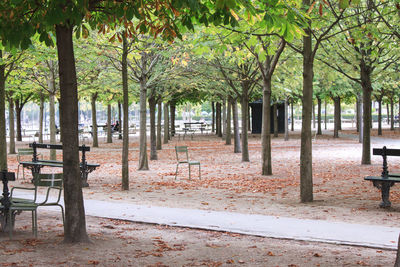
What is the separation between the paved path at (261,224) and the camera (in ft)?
23.5

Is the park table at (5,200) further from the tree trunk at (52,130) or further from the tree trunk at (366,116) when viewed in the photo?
the tree trunk at (366,116)

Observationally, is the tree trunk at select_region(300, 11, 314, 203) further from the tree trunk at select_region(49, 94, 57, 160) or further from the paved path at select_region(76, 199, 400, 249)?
the tree trunk at select_region(49, 94, 57, 160)

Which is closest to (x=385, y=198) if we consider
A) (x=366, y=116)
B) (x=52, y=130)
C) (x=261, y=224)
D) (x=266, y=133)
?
(x=261, y=224)

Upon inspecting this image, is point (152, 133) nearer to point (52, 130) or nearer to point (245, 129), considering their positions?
point (245, 129)

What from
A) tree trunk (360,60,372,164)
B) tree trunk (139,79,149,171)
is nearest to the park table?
tree trunk (139,79,149,171)

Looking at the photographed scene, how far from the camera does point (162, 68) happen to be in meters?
19.1

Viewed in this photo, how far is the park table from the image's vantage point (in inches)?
286

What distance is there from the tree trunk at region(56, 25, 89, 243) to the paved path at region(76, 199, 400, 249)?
190cm

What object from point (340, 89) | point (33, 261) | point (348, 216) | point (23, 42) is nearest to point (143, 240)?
point (33, 261)

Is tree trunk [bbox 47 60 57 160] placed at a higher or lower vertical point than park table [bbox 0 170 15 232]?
higher

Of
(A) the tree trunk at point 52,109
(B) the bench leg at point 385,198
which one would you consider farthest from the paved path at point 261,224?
(A) the tree trunk at point 52,109

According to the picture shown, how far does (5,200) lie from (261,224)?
3.92m

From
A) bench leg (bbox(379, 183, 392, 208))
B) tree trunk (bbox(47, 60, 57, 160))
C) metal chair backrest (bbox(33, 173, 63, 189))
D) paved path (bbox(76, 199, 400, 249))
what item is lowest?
paved path (bbox(76, 199, 400, 249))

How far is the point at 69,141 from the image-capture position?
6805 mm
